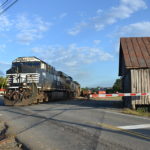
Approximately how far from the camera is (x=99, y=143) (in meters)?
7.59

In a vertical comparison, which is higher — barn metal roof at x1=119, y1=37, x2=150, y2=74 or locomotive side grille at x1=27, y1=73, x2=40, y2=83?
barn metal roof at x1=119, y1=37, x2=150, y2=74

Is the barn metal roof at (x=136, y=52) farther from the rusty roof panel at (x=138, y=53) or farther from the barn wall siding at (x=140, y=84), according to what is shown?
the barn wall siding at (x=140, y=84)

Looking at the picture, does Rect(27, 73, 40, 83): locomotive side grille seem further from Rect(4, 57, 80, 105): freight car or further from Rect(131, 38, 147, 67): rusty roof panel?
Rect(131, 38, 147, 67): rusty roof panel

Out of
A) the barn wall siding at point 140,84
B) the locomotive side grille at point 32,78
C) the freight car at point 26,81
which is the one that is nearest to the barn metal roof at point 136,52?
the barn wall siding at point 140,84

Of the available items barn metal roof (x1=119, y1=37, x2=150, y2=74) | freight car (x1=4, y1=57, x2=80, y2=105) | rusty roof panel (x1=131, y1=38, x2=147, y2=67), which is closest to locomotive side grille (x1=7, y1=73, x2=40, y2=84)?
freight car (x1=4, y1=57, x2=80, y2=105)

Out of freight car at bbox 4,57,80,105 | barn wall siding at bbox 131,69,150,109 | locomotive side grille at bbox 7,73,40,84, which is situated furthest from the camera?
locomotive side grille at bbox 7,73,40,84

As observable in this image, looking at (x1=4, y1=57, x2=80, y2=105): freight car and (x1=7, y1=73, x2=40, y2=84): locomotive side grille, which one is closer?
(x1=4, y1=57, x2=80, y2=105): freight car

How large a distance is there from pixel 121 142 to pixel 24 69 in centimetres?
1811

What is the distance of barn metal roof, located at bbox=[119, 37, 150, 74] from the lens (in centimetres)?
1903

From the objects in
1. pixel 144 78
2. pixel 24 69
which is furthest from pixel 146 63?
pixel 24 69

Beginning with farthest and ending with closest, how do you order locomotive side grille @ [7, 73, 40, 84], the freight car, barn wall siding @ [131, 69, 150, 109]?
locomotive side grille @ [7, 73, 40, 84]
the freight car
barn wall siding @ [131, 69, 150, 109]

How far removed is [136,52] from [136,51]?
0.57ft

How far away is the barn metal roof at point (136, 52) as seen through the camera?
749 inches

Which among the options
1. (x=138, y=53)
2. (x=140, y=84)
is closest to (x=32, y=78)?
(x=138, y=53)
